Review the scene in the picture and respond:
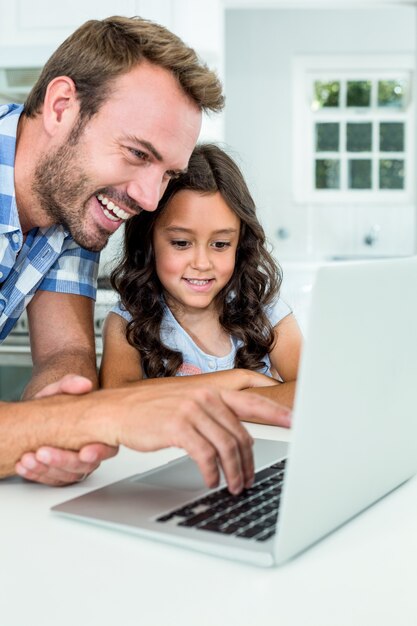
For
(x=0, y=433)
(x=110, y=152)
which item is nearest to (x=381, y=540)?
(x=0, y=433)

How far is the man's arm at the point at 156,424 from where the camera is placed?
2.49 ft

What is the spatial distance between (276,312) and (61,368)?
59 centimetres

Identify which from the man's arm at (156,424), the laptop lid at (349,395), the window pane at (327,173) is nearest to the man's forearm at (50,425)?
the man's arm at (156,424)

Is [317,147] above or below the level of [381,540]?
above

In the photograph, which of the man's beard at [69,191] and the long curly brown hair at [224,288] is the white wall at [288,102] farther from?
the man's beard at [69,191]

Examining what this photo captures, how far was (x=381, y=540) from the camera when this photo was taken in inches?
29.5

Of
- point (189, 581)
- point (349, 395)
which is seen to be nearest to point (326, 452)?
point (349, 395)

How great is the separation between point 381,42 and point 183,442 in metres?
6.05

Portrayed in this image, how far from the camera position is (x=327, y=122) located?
20.9 feet

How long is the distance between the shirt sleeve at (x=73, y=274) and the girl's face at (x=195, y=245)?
5.9 inches

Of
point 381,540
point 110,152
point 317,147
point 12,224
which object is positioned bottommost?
point 381,540

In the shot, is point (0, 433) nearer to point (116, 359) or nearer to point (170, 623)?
point (170, 623)

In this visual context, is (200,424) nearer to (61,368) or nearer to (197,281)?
(61,368)

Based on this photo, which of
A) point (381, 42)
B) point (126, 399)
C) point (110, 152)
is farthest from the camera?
point (381, 42)
